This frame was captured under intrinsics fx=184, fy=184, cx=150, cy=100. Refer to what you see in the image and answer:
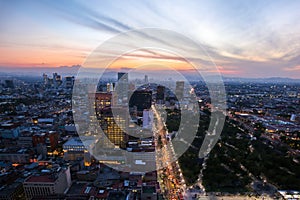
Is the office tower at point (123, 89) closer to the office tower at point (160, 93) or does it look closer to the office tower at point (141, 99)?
the office tower at point (141, 99)

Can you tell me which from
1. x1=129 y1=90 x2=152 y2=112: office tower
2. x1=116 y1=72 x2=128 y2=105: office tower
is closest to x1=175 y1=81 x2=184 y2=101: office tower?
x1=129 y1=90 x2=152 y2=112: office tower

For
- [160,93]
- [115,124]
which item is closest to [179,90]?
[160,93]

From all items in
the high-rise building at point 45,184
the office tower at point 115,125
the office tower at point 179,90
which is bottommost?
the high-rise building at point 45,184

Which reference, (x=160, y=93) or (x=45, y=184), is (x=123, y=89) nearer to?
(x=160, y=93)

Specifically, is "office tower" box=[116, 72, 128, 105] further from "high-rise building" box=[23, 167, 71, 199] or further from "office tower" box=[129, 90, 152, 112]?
"high-rise building" box=[23, 167, 71, 199]

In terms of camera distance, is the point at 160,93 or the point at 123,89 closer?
the point at 123,89

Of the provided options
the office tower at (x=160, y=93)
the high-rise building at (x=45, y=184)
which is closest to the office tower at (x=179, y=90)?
the office tower at (x=160, y=93)

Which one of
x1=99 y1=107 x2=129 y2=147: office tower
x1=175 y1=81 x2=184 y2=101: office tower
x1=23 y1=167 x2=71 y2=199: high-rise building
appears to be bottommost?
x1=23 y1=167 x2=71 y2=199: high-rise building

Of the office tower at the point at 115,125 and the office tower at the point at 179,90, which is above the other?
the office tower at the point at 179,90

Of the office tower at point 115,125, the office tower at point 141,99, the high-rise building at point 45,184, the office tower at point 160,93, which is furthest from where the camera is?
the office tower at point 160,93

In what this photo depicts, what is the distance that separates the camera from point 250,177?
457 centimetres

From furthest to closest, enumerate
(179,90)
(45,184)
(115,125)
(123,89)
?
1. (179,90)
2. (123,89)
3. (115,125)
4. (45,184)

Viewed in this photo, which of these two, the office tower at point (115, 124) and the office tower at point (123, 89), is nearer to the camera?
the office tower at point (115, 124)

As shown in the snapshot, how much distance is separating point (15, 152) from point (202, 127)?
687 centimetres
